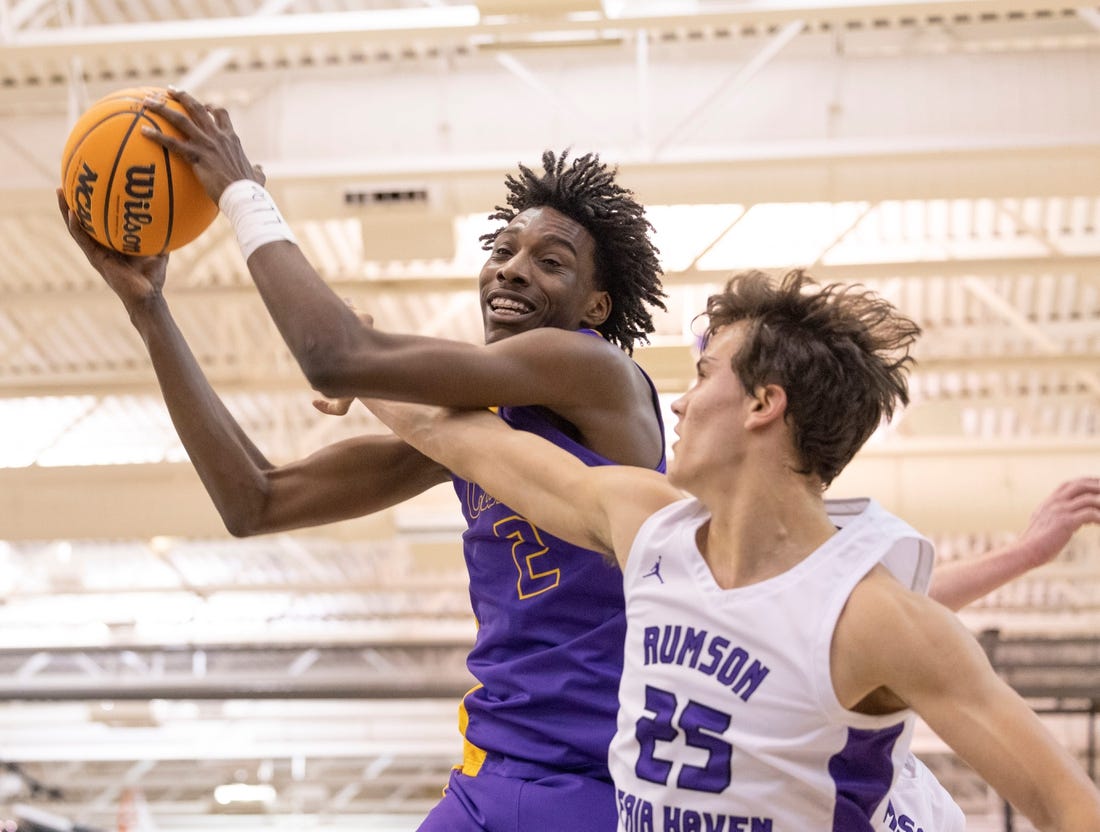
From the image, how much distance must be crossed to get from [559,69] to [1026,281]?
4848mm

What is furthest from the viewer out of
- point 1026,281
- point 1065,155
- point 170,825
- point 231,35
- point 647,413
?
point 170,825

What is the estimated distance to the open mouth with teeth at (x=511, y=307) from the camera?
2820 mm

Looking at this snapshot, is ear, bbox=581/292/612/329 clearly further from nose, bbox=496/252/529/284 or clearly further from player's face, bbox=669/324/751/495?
player's face, bbox=669/324/751/495

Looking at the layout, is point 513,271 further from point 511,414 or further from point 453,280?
point 453,280

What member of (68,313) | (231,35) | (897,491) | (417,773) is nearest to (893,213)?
(897,491)

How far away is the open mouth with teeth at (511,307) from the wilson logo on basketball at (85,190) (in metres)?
0.79

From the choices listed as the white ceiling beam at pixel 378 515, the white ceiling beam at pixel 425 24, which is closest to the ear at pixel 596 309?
the white ceiling beam at pixel 425 24

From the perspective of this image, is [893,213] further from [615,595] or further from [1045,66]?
[615,595]

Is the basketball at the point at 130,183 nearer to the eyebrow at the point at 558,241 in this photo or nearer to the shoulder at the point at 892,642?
the eyebrow at the point at 558,241

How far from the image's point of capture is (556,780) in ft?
8.22

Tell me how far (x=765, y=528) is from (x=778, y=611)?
0.50 ft

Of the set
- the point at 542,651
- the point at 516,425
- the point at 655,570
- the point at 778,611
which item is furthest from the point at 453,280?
the point at 778,611

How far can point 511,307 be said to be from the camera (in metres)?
2.82

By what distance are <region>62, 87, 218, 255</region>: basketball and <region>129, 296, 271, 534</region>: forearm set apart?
17 centimetres
